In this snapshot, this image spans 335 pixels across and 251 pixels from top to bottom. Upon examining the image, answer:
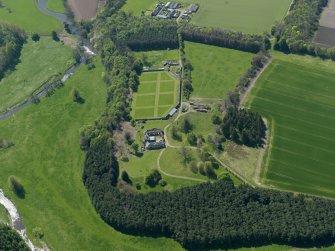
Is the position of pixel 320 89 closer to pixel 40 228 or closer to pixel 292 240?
pixel 292 240

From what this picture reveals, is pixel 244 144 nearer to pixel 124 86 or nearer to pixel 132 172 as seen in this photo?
pixel 132 172

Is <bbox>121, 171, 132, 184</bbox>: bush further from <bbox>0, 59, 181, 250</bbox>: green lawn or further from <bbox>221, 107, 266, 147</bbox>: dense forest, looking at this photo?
<bbox>221, 107, 266, 147</bbox>: dense forest

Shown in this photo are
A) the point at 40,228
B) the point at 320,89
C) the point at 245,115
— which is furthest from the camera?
the point at 320,89

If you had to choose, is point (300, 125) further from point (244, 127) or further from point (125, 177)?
point (125, 177)

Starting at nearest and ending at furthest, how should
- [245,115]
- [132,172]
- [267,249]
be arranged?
[267,249], [132,172], [245,115]

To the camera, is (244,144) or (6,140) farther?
(6,140)

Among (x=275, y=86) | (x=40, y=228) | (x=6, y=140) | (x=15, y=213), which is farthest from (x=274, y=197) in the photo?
(x=6, y=140)

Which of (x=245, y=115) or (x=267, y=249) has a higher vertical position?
(x=245, y=115)
